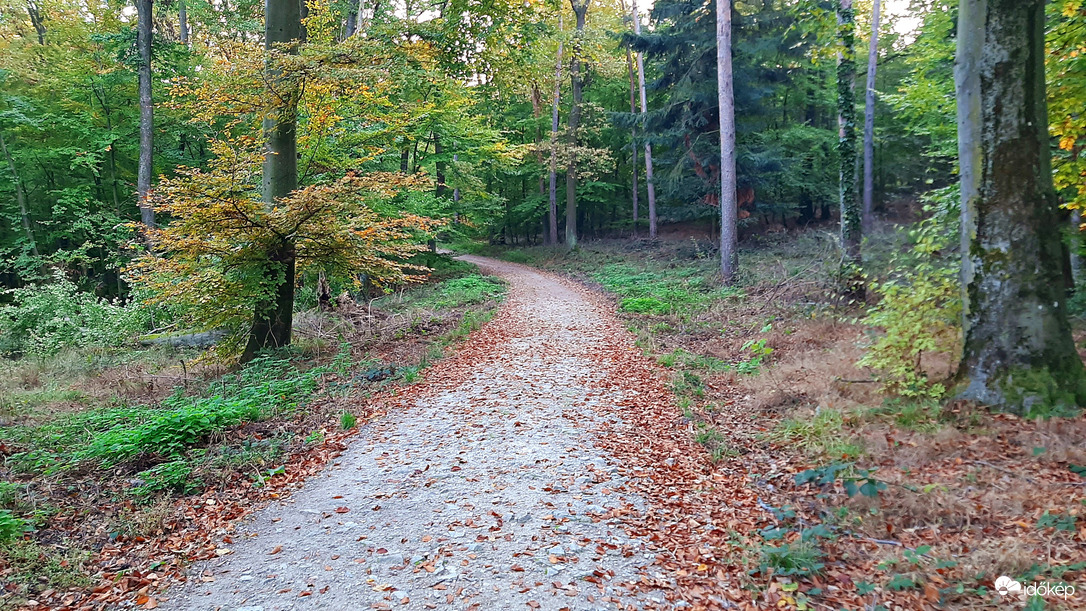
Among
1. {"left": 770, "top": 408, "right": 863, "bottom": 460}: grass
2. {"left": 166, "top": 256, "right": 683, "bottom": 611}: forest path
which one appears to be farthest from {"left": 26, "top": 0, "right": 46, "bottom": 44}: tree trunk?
{"left": 770, "top": 408, "right": 863, "bottom": 460}: grass

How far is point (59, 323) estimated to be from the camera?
12.1 m

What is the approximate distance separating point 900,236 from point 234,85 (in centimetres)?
1690

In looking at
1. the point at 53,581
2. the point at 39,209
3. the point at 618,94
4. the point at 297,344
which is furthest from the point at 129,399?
the point at 618,94

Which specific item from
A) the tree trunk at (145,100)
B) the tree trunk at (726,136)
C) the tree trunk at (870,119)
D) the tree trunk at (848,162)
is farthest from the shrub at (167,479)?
the tree trunk at (870,119)

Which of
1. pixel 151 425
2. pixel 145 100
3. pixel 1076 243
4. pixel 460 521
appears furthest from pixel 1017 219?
pixel 145 100

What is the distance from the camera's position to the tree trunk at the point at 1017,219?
496cm

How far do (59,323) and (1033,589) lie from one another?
1635 cm

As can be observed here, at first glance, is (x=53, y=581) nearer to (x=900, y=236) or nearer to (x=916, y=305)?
(x=916, y=305)

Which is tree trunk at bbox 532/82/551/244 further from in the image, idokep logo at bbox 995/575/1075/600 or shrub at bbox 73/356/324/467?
idokep logo at bbox 995/575/1075/600

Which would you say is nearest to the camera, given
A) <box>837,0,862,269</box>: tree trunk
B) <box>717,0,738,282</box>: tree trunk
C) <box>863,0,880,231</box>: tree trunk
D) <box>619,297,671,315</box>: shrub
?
<box>837,0,862,269</box>: tree trunk

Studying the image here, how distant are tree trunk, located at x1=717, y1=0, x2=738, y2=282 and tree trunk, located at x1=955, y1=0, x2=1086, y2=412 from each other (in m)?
9.04

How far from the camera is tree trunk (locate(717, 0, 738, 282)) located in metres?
13.8

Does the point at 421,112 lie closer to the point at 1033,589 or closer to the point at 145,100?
the point at 145,100

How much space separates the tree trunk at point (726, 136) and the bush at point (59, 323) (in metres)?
14.6
